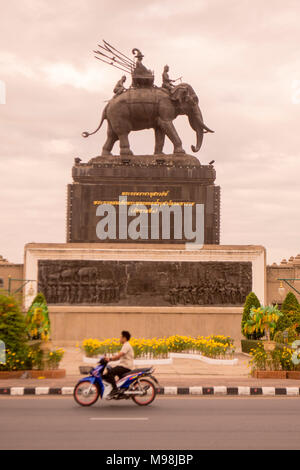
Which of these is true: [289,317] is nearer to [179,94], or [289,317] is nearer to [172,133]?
[172,133]

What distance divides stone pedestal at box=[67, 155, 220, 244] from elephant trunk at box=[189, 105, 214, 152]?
142cm

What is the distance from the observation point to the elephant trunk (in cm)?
3619

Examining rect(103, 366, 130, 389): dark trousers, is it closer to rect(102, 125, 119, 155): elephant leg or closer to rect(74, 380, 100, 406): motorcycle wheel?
rect(74, 380, 100, 406): motorcycle wheel

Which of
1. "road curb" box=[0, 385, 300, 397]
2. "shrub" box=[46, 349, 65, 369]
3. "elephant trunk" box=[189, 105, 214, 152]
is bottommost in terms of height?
"road curb" box=[0, 385, 300, 397]

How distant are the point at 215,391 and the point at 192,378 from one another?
285 centimetres

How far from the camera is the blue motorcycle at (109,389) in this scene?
14781mm

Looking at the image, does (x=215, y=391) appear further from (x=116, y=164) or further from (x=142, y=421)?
(x=116, y=164)

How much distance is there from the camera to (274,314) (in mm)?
23891

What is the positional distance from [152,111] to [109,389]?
22.8 metres

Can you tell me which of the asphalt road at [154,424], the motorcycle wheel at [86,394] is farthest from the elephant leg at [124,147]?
the motorcycle wheel at [86,394]

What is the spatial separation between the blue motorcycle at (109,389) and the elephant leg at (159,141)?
22.9 metres

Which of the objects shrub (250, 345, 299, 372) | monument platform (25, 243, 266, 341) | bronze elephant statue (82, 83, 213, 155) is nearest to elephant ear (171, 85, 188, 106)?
bronze elephant statue (82, 83, 213, 155)

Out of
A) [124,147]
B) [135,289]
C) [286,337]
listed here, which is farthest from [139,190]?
[286,337]
